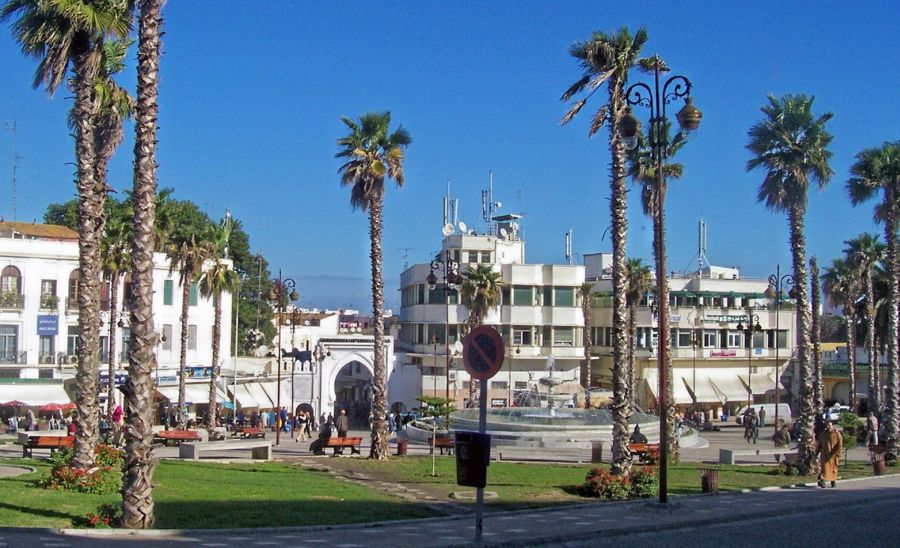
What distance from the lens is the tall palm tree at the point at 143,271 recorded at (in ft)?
43.7

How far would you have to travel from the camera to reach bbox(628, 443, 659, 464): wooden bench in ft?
92.9

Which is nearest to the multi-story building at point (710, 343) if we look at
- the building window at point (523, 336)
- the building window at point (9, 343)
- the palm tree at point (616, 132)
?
the building window at point (523, 336)

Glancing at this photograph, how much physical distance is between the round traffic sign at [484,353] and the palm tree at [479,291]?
139 ft

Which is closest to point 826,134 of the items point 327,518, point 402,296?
point 327,518

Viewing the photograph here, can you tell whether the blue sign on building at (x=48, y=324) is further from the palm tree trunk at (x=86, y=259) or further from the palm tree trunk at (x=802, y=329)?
the palm tree trunk at (x=802, y=329)

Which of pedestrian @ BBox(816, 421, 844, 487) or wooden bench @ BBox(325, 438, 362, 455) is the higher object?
pedestrian @ BBox(816, 421, 844, 487)

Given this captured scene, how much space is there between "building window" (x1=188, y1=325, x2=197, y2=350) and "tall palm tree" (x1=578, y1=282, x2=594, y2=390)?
24.5 m

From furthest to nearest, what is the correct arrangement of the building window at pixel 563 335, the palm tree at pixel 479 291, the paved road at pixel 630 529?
the building window at pixel 563 335, the palm tree at pixel 479 291, the paved road at pixel 630 529

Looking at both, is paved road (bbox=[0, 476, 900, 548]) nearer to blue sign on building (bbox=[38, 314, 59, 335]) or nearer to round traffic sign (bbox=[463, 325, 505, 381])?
round traffic sign (bbox=[463, 325, 505, 381])

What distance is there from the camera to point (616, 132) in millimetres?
23094

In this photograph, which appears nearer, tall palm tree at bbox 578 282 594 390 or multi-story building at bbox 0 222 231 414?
multi-story building at bbox 0 222 231 414

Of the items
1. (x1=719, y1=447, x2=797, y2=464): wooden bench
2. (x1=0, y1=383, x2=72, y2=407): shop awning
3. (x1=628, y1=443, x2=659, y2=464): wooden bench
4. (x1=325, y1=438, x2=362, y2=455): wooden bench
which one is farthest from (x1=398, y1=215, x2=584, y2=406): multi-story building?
(x1=628, y1=443, x2=659, y2=464): wooden bench

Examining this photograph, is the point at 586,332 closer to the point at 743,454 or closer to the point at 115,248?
the point at 743,454

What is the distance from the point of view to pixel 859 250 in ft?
194
